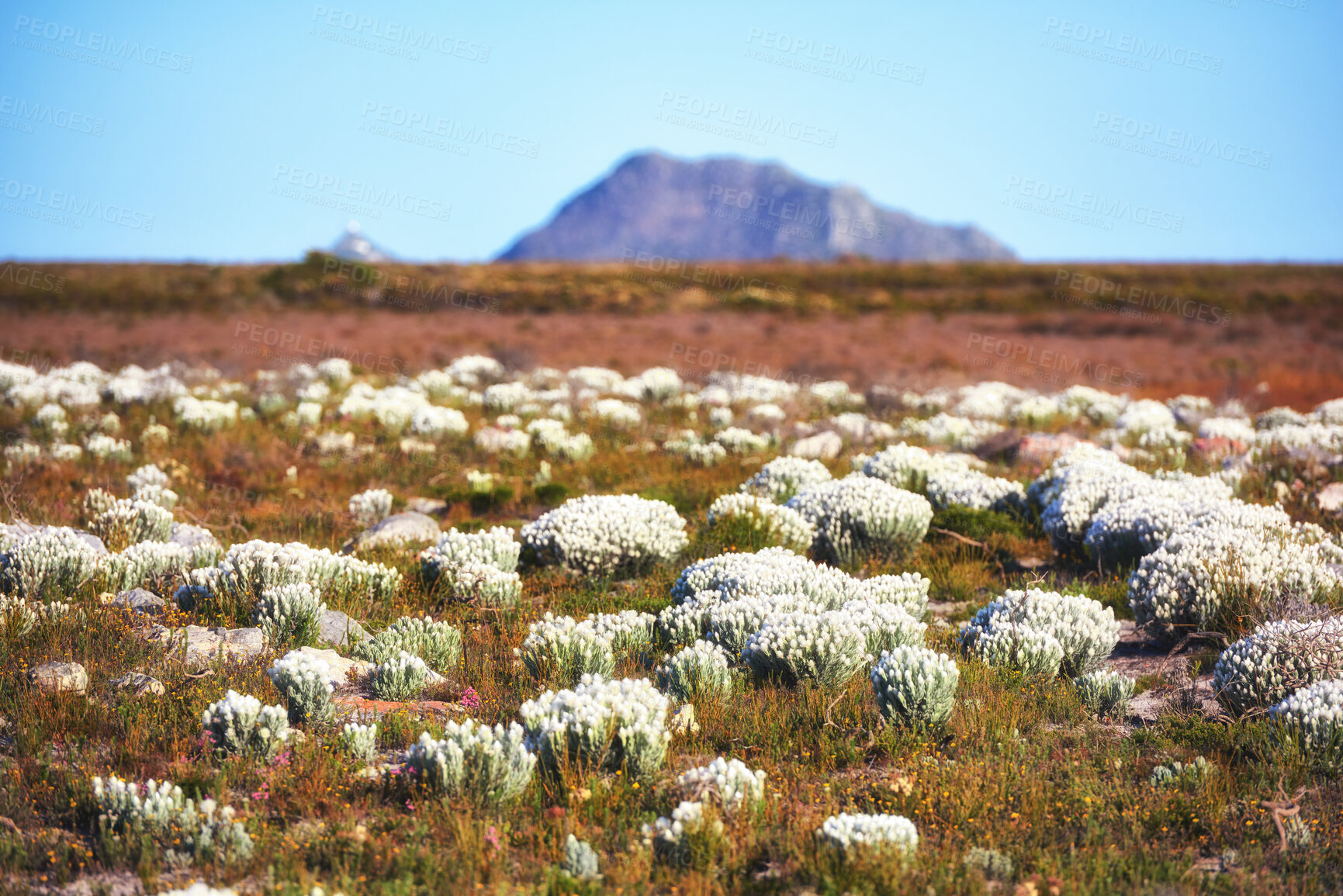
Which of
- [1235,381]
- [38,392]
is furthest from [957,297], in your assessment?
[38,392]

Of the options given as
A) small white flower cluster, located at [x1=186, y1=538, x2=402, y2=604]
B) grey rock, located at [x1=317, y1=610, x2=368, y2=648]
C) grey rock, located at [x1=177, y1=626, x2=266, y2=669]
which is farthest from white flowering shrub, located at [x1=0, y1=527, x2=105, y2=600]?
grey rock, located at [x1=317, y1=610, x2=368, y2=648]

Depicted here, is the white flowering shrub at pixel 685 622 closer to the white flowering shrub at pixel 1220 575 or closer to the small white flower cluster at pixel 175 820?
the small white flower cluster at pixel 175 820

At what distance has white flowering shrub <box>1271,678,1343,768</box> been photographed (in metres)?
4.34

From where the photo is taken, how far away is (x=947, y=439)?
14023mm

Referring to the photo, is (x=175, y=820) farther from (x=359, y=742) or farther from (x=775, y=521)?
A: (x=775, y=521)

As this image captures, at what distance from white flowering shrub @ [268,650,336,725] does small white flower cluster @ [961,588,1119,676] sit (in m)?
4.04

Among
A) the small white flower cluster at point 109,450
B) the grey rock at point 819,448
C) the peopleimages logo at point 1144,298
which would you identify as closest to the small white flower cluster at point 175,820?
the small white flower cluster at point 109,450

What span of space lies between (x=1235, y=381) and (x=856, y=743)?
23.6 metres

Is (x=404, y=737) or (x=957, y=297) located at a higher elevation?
(x=957, y=297)

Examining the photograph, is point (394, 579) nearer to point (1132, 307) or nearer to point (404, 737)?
point (404, 737)

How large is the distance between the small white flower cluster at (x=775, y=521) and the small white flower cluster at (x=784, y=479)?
1.39 m

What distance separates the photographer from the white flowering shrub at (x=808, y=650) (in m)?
5.30

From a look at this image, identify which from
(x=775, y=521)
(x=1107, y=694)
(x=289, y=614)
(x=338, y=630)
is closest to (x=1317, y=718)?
(x=1107, y=694)

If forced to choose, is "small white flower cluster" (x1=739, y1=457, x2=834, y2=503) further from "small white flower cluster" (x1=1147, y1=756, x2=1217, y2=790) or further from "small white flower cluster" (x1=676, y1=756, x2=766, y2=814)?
"small white flower cluster" (x1=676, y1=756, x2=766, y2=814)
